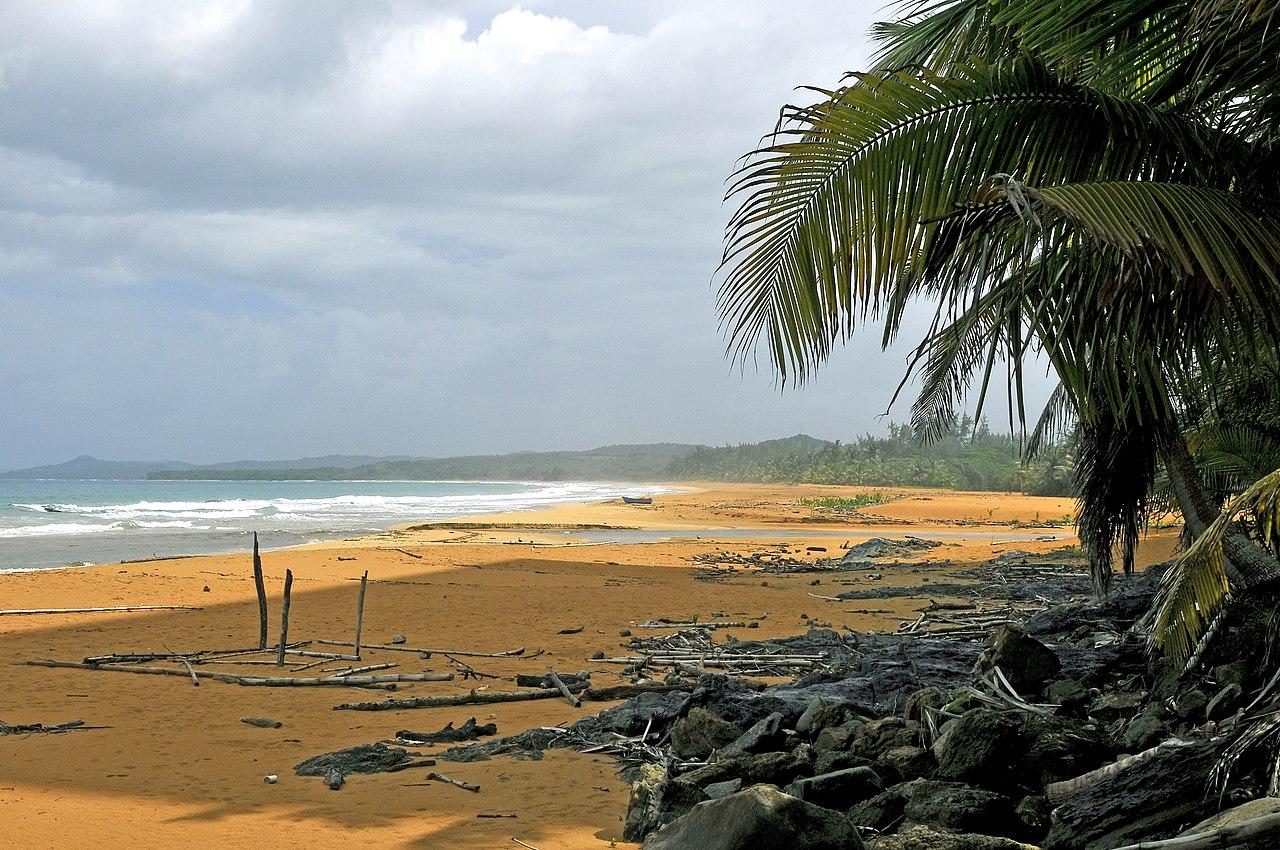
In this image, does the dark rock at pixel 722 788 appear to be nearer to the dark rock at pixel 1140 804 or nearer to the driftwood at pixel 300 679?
the dark rock at pixel 1140 804

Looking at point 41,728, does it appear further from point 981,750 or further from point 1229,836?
point 1229,836

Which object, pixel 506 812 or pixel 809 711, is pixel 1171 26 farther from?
pixel 506 812

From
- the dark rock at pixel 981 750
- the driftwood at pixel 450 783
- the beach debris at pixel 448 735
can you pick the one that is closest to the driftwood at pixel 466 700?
the beach debris at pixel 448 735

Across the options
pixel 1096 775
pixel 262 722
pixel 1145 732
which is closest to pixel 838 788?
pixel 1096 775

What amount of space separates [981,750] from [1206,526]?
3.79m

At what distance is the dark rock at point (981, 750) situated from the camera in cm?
505

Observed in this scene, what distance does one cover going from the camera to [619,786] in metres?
6.33

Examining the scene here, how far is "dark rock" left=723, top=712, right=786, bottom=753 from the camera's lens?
6.19 metres

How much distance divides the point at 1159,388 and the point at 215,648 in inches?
435

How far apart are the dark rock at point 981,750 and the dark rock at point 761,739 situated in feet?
3.85

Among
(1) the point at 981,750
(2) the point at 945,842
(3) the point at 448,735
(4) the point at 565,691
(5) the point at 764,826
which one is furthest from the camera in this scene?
(4) the point at 565,691

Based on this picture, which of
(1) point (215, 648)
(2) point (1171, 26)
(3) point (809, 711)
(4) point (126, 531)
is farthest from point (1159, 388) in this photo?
(4) point (126, 531)

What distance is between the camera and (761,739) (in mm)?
Result: 6199

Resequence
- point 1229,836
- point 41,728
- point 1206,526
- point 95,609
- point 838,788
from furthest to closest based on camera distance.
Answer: point 95,609 → point 41,728 → point 1206,526 → point 838,788 → point 1229,836
